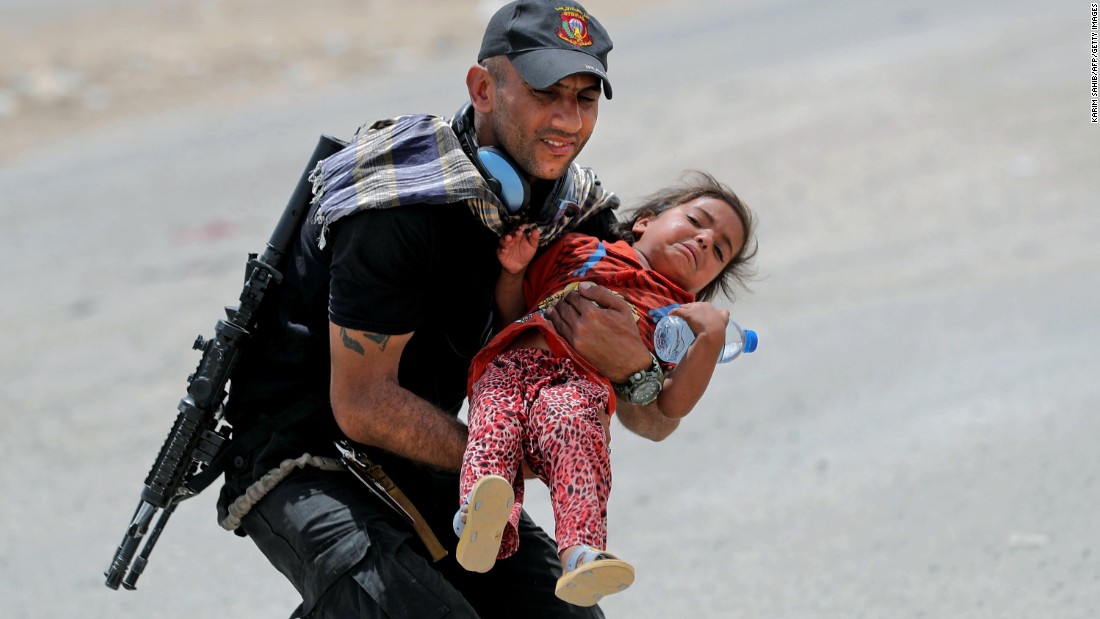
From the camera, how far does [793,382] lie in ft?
22.6

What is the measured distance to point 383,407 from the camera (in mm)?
3131

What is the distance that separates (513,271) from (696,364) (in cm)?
50

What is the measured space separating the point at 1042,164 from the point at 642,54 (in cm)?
532

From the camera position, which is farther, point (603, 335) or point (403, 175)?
point (603, 335)

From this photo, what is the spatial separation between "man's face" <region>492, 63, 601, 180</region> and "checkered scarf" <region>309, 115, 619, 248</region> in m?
0.14

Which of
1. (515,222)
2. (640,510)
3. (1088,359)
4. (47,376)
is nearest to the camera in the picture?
(515,222)

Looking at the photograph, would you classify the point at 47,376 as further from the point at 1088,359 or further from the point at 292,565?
the point at 1088,359

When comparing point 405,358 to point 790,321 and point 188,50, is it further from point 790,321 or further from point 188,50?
point 188,50

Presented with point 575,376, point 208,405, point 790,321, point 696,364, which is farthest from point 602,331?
point 790,321

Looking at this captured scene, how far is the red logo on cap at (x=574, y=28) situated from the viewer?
324 cm

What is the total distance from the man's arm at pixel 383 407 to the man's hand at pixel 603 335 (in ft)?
1.22

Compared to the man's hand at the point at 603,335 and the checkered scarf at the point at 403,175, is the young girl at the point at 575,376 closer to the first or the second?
the man's hand at the point at 603,335

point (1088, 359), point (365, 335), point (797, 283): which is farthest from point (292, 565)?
point (797, 283)

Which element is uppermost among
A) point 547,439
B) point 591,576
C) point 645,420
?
point 547,439
